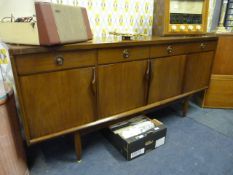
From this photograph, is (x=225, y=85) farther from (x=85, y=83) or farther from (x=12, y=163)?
(x=12, y=163)

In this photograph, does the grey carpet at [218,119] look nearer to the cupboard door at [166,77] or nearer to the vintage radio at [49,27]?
the cupboard door at [166,77]

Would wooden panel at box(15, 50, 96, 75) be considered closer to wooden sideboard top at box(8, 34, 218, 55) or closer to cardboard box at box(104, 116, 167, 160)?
wooden sideboard top at box(8, 34, 218, 55)

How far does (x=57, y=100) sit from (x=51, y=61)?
228 mm

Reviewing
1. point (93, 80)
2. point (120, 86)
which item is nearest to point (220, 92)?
point (120, 86)

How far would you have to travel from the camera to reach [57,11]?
34.1 inches

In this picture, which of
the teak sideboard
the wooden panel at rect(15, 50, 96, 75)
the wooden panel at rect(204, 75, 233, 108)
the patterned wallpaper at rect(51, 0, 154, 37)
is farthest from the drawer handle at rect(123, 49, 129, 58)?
the wooden panel at rect(204, 75, 233, 108)

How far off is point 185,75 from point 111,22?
2.70 feet

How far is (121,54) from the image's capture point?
1.18 meters

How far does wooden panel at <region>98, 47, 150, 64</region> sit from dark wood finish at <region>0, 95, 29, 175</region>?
0.59 meters

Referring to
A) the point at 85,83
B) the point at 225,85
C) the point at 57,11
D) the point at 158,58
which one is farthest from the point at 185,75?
the point at 57,11

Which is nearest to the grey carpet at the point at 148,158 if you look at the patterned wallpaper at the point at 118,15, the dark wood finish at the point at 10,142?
the dark wood finish at the point at 10,142

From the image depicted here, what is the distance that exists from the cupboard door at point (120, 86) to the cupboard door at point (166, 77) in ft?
0.34

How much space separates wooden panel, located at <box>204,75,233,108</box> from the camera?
2033mm

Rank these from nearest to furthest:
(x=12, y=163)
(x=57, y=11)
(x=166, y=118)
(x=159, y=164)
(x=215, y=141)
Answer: (x=57, y=11)
(x=12, y=163)
(x=159, y=164)
(x=215, y=141)
(x=166, y=118)
